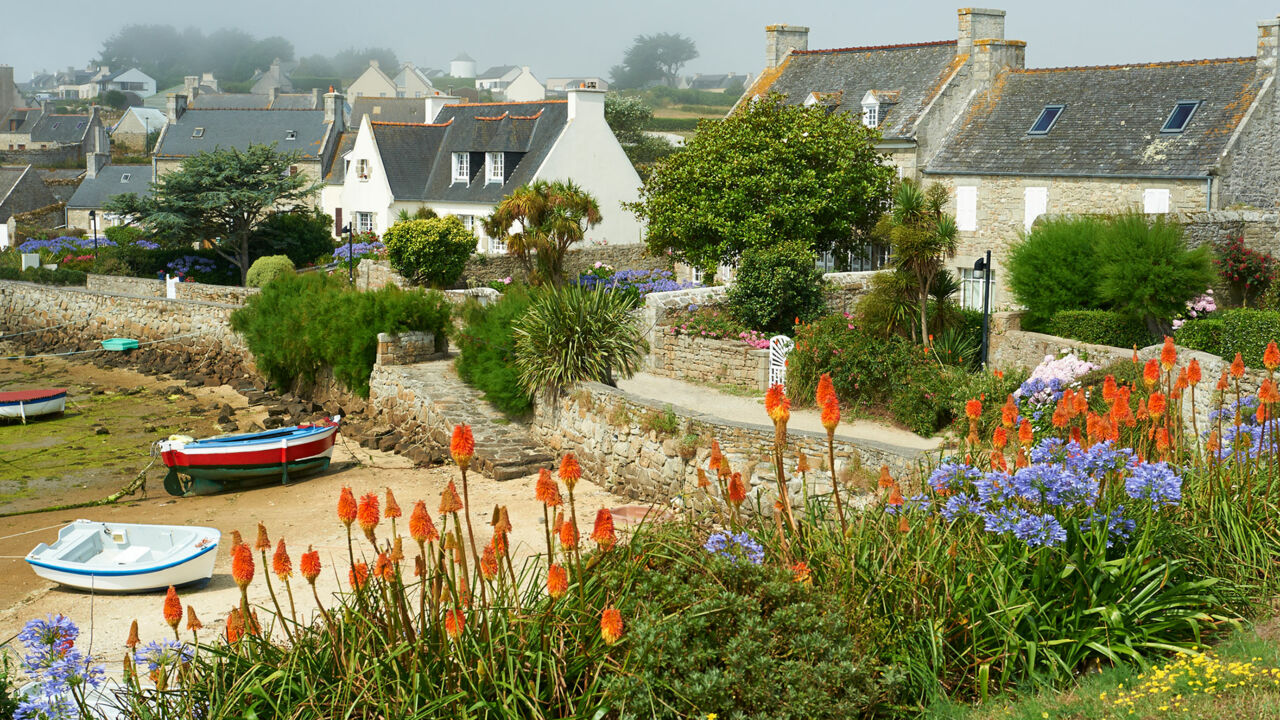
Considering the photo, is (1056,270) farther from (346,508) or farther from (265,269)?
(265,269)

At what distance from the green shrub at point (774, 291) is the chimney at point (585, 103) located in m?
17.1

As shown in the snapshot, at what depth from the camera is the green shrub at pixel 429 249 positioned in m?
29.9

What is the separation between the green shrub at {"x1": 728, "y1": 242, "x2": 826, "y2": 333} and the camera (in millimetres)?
23188

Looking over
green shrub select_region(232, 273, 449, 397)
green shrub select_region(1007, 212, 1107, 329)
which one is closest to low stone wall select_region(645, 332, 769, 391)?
green shrub select_region(1007, 212, 1107, 329)

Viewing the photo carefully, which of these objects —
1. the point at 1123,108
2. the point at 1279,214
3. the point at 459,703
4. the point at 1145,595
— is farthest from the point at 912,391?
the point at 1123,108

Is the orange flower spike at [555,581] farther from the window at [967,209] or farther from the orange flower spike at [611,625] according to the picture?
the window at [967,209]

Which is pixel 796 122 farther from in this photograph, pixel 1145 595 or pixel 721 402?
pixel 1145 595

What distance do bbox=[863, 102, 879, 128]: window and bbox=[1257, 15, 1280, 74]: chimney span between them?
395 inches

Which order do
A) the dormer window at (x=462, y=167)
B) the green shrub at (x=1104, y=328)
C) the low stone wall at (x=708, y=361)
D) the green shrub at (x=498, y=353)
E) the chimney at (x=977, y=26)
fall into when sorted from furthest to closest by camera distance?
the dormer window at (x=462, y=167), the chimney at (x=977, y=26), the green shrub at (x=498, y=353), the low stone wall at (x=708, y=361), the green shrub at (x=1104, y=328)

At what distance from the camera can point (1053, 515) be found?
22.8ft

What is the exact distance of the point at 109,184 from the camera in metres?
61.1

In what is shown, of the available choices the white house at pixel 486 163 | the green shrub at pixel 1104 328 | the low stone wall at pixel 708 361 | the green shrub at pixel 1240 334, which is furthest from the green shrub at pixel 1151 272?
the white house at pixel 486 163

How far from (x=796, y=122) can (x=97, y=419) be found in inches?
690

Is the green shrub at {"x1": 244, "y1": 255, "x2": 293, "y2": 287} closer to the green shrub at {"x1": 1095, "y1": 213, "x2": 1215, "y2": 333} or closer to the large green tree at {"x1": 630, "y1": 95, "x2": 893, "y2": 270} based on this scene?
the large green tree at {"x1": 630, "y1": 95, "x2": 893, "y2": 270}
